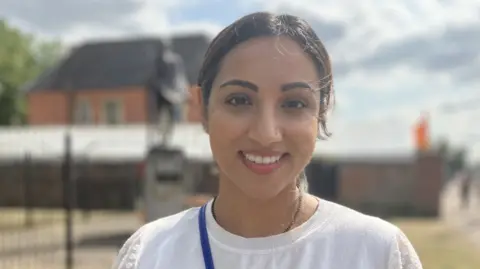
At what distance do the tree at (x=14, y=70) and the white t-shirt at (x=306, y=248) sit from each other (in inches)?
1658

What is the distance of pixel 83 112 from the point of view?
32.9 m

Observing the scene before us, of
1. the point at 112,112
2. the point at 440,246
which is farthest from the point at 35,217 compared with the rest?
the point at 440,246

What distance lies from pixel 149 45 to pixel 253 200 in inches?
1321

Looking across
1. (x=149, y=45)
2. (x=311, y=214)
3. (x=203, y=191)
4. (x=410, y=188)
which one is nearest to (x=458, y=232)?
(x=410, y=188)

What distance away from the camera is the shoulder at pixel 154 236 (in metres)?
1.68

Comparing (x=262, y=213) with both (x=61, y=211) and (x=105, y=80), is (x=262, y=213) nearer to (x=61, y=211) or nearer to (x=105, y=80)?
(x=61, y=211)

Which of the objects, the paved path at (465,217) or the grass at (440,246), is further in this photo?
the paved path at (465,217)

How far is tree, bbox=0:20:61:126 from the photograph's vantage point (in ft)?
141

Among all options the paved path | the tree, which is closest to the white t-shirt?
the paved path

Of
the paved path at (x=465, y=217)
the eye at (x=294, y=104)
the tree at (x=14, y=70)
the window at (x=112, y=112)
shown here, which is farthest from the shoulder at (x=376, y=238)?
the tree at (x=14, y=70)

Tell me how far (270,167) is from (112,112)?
31927mm

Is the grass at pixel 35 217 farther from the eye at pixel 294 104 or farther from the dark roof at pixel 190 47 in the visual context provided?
the eye at pixel 294 104

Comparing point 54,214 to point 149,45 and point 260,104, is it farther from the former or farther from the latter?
point 260,104

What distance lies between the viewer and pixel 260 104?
1592 millimetres
